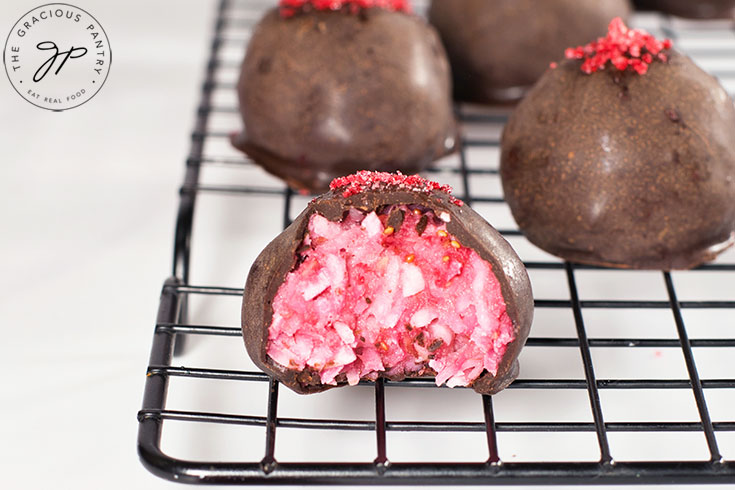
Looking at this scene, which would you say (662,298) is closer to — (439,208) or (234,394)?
(439,208)

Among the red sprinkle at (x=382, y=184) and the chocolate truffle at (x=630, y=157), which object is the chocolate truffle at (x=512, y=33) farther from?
the red sprinkle at (x=382, y=184)

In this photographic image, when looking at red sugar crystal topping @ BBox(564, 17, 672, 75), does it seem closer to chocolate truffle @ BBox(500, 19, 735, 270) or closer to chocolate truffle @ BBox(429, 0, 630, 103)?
chocolate truffle @ BBox(500, 19, 735, 270)

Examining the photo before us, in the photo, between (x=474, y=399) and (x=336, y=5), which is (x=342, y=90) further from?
(x=474, y=399)

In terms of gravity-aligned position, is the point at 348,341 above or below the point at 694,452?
above

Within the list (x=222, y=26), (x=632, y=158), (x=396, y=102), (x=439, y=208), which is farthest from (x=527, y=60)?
(x=439, y=208)

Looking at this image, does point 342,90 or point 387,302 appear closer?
point 387,302

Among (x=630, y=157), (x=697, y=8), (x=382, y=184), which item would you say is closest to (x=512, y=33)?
(x=630, y=157)
